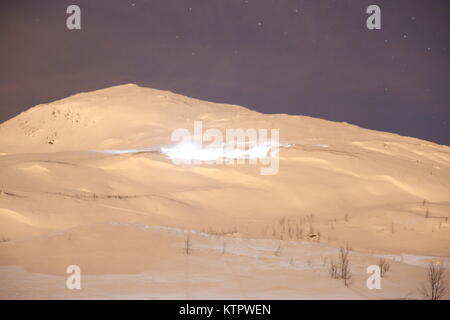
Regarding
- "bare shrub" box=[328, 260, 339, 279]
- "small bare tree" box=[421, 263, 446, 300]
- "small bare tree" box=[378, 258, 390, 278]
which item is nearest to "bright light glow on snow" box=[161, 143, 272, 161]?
"small bare tree" box=[378, 258, 390, 278]

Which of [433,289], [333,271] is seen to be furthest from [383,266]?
[433,289]

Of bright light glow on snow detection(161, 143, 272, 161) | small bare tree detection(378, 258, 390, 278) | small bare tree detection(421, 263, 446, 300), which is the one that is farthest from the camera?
bright light glow on snow detection(161, 143, 272, 161)

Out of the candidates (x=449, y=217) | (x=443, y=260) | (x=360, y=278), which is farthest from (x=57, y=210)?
(x=449, y=217)

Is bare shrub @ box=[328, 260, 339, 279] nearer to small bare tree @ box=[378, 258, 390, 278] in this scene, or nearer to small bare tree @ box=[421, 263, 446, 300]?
small bare tree @ box=[378, 258, 390, 278]

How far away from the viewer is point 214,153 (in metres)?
13.8

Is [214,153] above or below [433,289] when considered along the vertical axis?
above

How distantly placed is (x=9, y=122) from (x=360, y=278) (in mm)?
26954

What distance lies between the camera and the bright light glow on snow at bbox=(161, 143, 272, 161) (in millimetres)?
13016

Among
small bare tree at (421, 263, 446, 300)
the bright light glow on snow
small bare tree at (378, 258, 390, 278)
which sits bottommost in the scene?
small bare tree at (421, 263, 446, 300)

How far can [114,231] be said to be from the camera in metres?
5.46

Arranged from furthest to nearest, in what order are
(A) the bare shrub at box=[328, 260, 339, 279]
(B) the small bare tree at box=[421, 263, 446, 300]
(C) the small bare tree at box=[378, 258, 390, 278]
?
1. (C) the small bare tree at box=[378, 258, 390, 278]
2. (A) the bare shrub at box=[328, 260, 339, 279]
3. (B) the small bare tree at box=[421, 263, 446, 300]

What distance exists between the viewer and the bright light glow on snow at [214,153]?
1302cm

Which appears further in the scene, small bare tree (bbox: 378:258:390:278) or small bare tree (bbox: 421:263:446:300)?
small bare tree (bbox: 378:258:390:278)

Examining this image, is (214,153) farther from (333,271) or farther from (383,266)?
(333,271)
